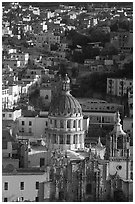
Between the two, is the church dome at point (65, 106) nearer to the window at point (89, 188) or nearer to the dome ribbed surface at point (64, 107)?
the dome ribbed surface at point (64, 107)

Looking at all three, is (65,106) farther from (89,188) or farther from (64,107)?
(89,188)

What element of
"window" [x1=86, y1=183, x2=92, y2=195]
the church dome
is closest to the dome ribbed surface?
the church dome

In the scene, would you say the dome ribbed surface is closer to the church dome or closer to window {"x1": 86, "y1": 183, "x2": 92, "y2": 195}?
the church dome

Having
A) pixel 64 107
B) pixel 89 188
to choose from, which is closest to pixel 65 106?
pixel 64 107

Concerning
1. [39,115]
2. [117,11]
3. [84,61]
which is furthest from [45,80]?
[117,11]

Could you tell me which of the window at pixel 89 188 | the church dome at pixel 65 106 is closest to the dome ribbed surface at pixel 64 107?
the church dome at pixel 65 106

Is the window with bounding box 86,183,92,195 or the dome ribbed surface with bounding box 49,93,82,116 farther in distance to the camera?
the dome ribbed surface with bounding box 49,93,82,116

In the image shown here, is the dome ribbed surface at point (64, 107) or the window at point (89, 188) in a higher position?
the dome ribbed surface at point (64, 107)

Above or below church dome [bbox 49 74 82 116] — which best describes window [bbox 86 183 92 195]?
below

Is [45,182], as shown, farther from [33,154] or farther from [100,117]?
[100,117]

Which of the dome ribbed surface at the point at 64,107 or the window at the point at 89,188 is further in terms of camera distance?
the dome ribbed surface at the point at 64,107

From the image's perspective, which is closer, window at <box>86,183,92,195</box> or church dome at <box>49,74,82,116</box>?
window at <box>86,183,92,195</box>
